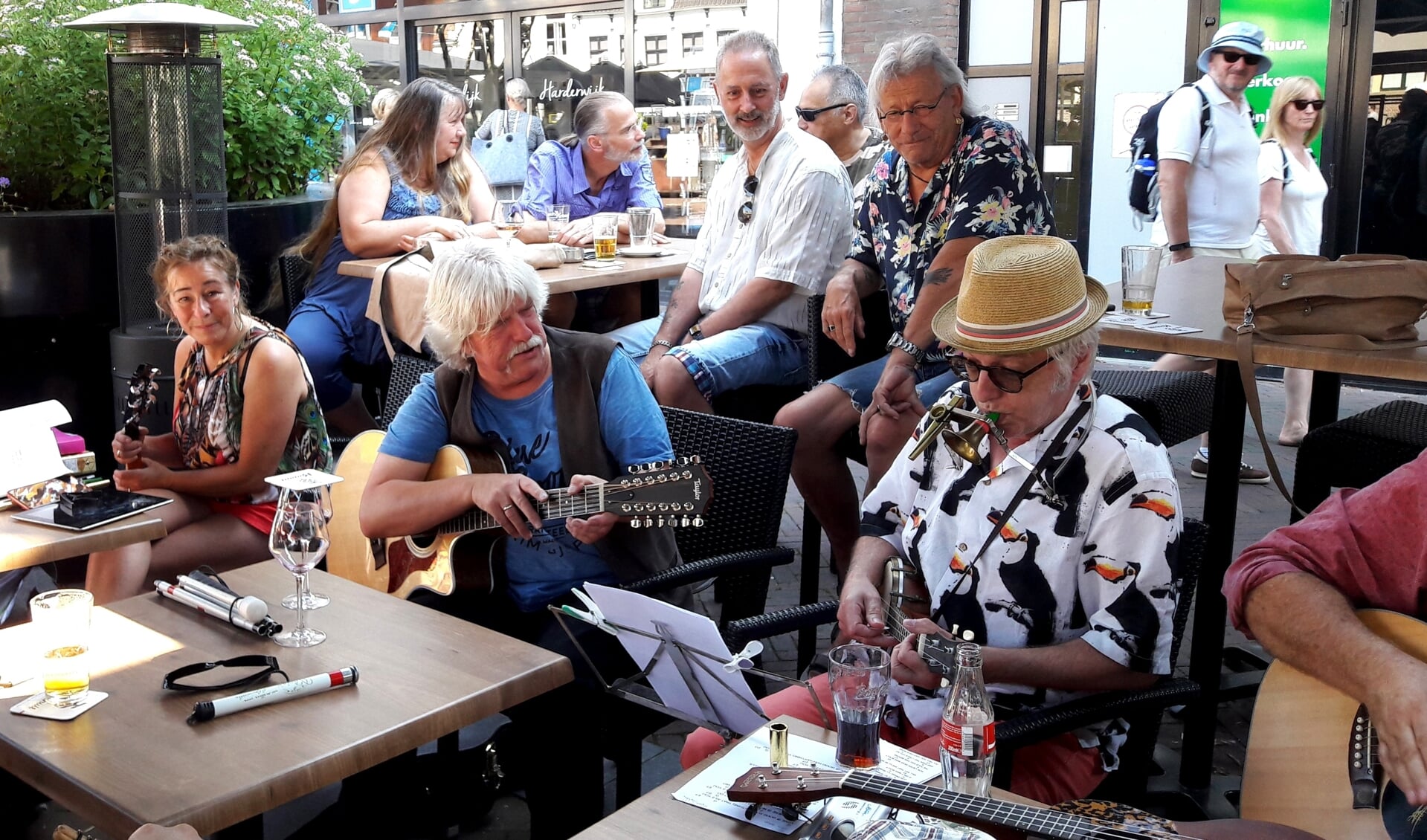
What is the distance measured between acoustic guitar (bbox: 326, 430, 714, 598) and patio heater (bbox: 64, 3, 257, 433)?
8.85 ft

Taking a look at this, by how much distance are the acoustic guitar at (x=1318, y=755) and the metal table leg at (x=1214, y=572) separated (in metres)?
1.04

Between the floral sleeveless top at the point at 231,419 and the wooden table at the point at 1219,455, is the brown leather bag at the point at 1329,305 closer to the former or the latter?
the wooden table at the point at 1219,455

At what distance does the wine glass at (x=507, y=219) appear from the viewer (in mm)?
5781

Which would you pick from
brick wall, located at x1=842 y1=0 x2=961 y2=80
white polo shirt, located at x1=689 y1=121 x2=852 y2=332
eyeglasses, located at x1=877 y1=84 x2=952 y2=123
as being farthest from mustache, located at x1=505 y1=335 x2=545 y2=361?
brick wall, located at x1=842 y1=0 x2=961 y2=80

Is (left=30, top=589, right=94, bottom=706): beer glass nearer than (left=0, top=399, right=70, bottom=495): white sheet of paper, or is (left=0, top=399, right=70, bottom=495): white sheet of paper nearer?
(left=30, top=589, right=94, bottom=706): beer glass

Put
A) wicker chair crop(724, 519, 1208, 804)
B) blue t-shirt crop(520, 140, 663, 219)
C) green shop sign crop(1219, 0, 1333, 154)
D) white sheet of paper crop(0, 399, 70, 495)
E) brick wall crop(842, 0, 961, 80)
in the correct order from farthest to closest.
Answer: brick wall crop(842, 0, 961, 80) < green shop sign crop(1219, 0, 1333, 154) < blue t-shirt crop(520, 140, 663, 219) < white sheet of paper crop(0, 399, 70, 495) < wicker chair crop(724, 519, 1208, 804)

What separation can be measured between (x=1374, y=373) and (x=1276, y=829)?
1.70 meters

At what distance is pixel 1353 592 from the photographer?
2.19 m

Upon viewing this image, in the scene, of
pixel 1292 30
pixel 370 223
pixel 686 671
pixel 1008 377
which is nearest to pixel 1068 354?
pixel 1008 377

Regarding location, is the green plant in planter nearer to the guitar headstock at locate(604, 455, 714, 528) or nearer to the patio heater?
the patio heater

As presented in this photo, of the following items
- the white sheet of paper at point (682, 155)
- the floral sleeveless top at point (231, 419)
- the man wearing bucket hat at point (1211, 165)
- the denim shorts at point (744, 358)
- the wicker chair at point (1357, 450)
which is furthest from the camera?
the white sheet of paper at point (682, 155)

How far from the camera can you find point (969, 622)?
2355 millimetres

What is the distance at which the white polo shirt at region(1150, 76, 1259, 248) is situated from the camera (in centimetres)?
585

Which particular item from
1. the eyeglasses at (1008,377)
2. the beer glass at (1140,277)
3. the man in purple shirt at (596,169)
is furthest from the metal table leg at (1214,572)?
the man in purple shirt at (596,169)
